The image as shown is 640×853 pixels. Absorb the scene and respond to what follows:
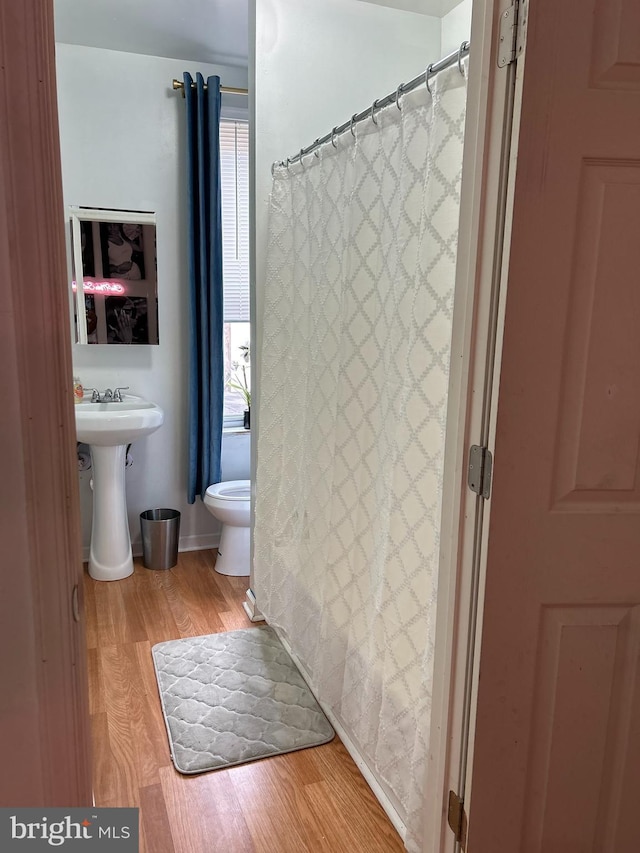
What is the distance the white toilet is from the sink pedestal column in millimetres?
432

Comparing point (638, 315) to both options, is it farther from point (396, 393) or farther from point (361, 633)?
point (361, 633)

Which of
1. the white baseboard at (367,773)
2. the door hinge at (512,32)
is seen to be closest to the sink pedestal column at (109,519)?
the white baseboard at (367,773)

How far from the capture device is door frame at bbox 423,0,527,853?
1.11 metres

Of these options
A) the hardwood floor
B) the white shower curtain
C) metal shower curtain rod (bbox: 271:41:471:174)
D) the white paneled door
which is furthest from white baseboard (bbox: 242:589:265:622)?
metal shower curtain rod (bbox: 271:41:471:174)

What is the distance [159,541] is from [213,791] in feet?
5.37

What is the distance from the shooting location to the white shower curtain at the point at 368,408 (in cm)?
151

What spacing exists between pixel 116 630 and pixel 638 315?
7.76 ft

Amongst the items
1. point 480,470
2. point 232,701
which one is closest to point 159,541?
point 232,701

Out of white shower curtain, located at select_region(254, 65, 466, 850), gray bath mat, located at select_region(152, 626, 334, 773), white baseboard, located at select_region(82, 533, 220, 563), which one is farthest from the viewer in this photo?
white baseboard, located at select_region(82, 533, 220, 563)

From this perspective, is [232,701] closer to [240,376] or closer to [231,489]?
[231,489]

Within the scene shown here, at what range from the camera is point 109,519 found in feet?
10.3

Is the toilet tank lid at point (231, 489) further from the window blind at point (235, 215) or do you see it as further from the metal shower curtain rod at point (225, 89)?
the metal shower curtain rod at point (225, 89)

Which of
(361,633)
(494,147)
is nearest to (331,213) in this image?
(494,147)

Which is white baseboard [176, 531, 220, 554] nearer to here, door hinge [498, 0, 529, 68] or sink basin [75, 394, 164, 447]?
sink basin [75, 394, 164, 447]
